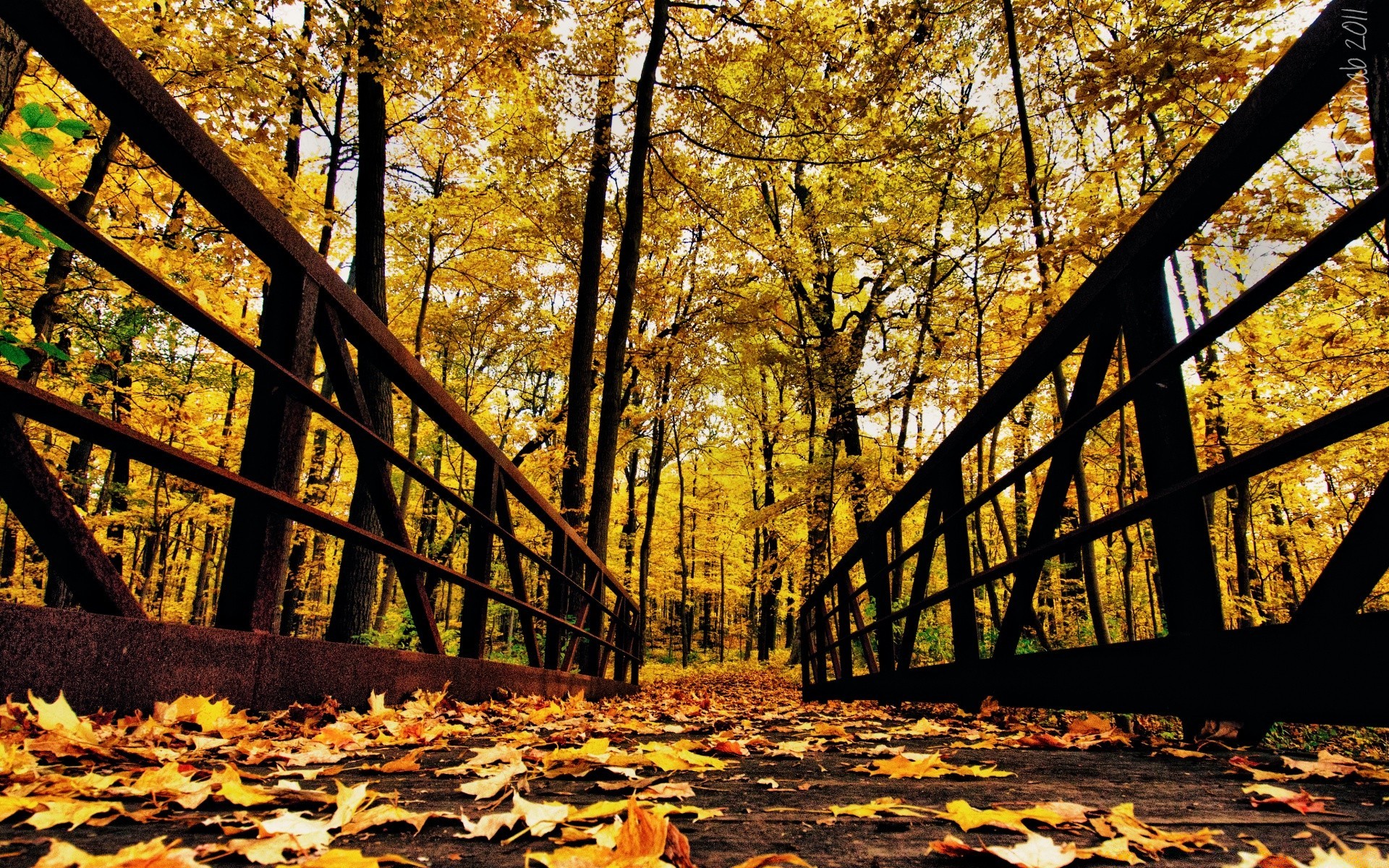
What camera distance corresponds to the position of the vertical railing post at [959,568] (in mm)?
3686

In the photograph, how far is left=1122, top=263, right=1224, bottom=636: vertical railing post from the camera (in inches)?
83.0

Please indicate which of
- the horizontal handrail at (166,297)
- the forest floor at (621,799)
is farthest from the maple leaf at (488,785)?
the horizontal handrail at (166,297)

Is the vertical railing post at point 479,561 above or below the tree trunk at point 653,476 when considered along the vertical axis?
below

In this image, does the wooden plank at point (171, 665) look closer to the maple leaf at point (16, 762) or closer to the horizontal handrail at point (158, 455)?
the maple leaf at point (16, 762)

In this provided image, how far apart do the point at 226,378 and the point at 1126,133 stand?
14.8 meters

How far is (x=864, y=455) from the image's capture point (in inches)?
572

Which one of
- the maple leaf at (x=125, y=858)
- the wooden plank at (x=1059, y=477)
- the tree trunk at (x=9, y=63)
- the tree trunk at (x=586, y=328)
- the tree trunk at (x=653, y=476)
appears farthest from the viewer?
the tree trunk at (x=653, y=476)

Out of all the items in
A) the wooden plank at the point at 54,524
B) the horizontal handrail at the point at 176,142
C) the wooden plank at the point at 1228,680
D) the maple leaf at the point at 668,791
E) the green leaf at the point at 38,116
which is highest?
the green leaf at the point at 38,116

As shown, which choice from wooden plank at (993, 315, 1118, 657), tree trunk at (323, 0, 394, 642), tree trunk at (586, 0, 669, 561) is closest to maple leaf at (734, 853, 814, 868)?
wooden plank at (993, 315, 1118, 657)

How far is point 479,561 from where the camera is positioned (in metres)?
3.79

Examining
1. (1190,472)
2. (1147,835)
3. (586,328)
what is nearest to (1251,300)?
(1190,472)

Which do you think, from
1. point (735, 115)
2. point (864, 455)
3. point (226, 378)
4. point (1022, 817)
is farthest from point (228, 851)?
point (226, 378)

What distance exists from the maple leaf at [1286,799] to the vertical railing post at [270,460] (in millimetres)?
2483

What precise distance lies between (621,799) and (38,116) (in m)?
2.61
